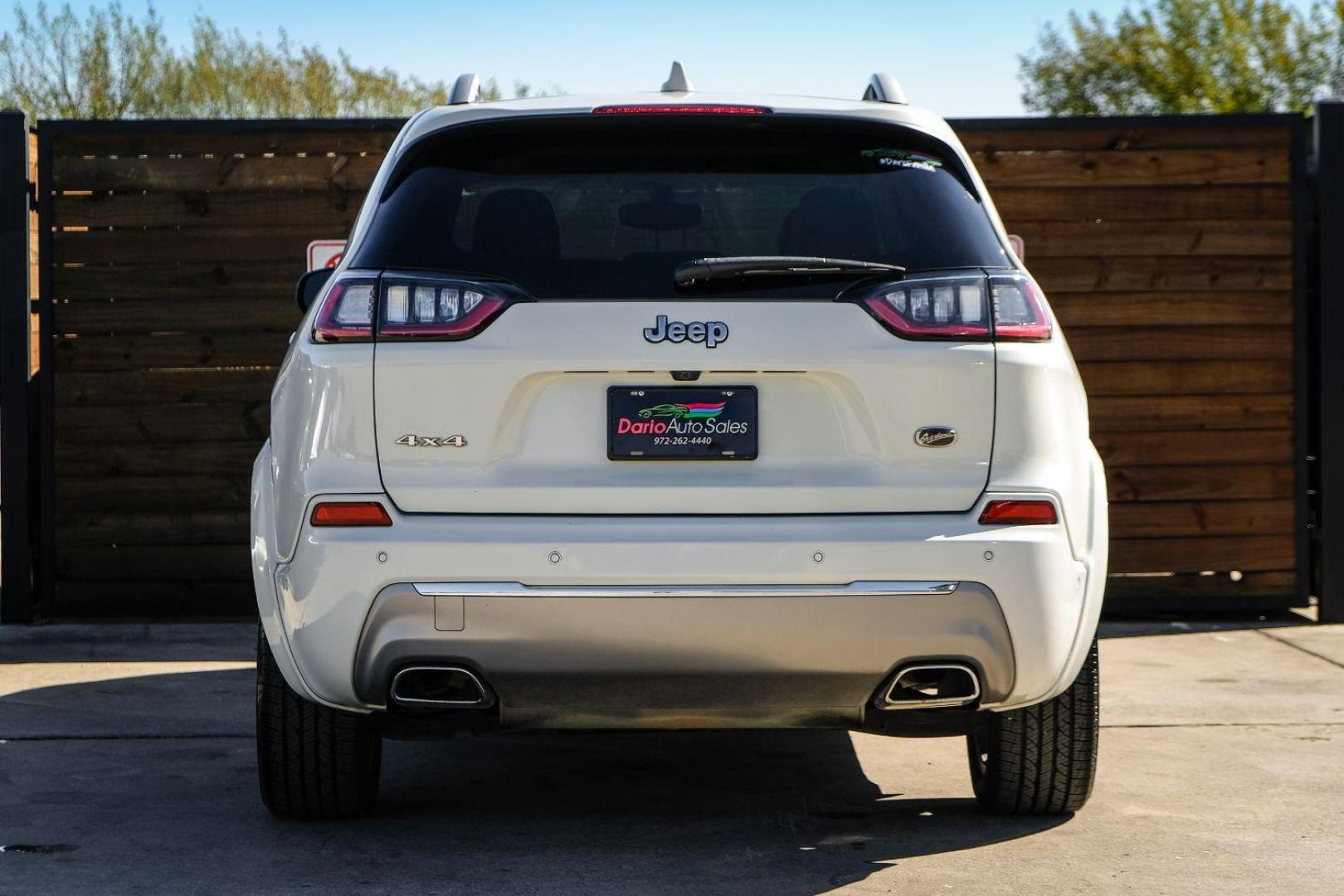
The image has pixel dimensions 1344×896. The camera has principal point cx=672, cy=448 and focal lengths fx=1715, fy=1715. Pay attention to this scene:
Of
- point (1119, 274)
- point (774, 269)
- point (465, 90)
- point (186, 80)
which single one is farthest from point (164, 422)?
point (186, 80)

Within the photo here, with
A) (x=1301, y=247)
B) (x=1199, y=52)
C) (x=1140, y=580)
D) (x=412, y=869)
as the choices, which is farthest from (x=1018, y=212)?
(x=1199, y=52)

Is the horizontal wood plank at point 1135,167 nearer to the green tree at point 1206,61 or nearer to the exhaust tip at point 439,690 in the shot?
the exhaust tip at point 439,690

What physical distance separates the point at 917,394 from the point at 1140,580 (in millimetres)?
5005

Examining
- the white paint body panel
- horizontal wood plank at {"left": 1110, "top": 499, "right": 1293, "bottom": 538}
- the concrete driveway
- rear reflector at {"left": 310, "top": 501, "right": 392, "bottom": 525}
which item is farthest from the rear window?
horizontal wood plank at {"left": 1110, "top": 499, "right": 1293, "bottom": 538}

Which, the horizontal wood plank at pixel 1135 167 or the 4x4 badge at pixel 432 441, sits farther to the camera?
the horizontal wood plank at pixel 1135 167

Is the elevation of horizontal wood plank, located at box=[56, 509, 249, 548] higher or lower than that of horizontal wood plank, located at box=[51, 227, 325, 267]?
lower

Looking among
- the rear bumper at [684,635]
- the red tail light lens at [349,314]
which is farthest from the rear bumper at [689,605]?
the red tail light lens at [349,314]

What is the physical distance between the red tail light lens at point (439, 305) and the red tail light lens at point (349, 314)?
1.1 inches

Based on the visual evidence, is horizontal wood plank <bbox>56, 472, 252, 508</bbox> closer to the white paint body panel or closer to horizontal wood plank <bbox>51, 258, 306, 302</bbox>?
horizontal wood plank <bbox>51, 258, 306, 302</bbox>

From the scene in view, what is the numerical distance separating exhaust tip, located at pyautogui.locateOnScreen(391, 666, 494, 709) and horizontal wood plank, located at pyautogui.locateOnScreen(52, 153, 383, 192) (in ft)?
15.6

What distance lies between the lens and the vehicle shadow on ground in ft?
13.1

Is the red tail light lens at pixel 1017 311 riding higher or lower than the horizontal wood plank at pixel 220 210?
lower

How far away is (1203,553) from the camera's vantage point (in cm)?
834

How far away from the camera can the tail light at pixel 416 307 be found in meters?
3.75
